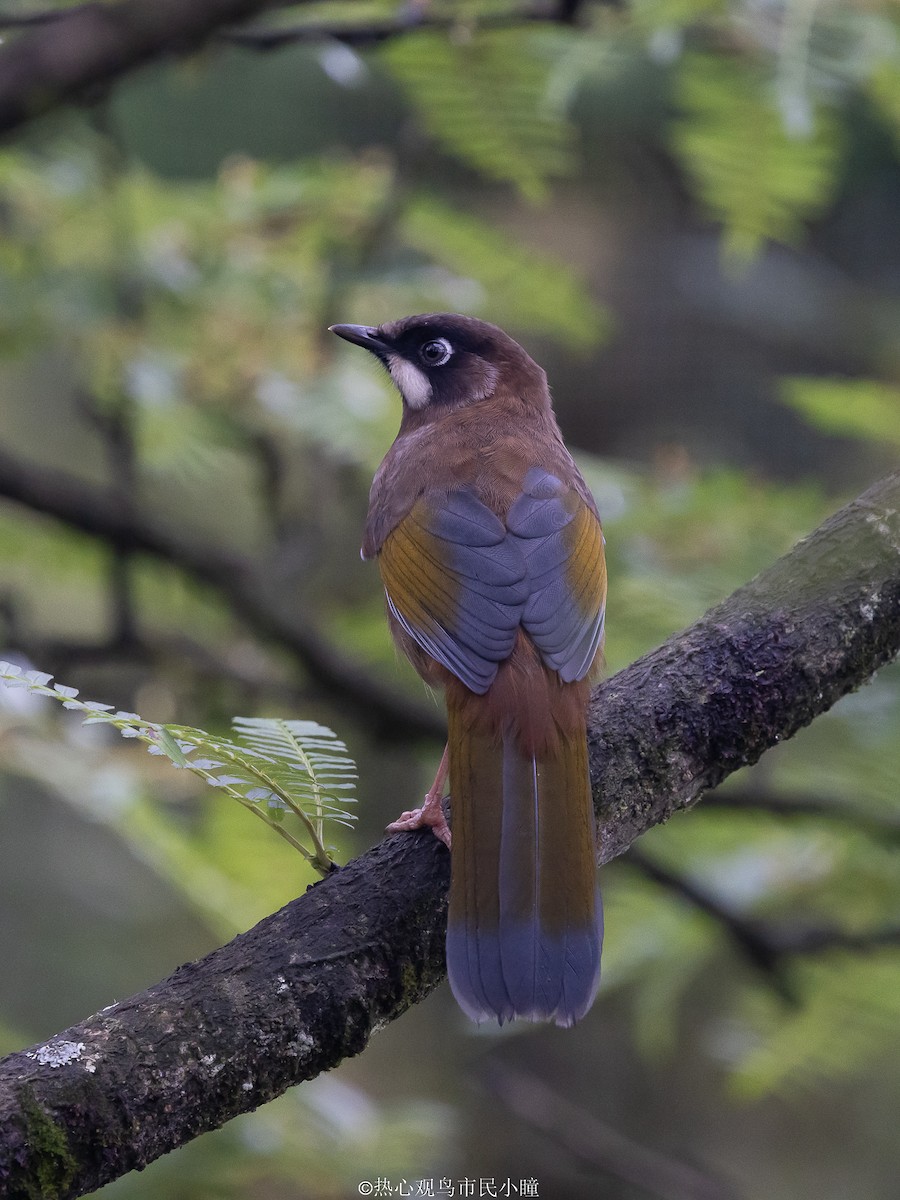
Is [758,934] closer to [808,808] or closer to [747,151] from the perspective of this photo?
[808,808]

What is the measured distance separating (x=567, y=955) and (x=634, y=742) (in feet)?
1.37

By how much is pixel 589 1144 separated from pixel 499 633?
248 centimetres

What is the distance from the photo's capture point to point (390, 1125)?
3475 mm

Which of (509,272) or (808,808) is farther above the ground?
(509,272)

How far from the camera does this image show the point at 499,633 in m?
2.47

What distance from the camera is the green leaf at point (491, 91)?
11.1 ft

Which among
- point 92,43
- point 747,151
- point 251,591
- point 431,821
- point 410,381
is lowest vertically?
point 251,591

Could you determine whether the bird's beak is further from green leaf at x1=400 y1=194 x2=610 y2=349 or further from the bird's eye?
green leaf at x1=400 y1=194 x2=610 y2=349

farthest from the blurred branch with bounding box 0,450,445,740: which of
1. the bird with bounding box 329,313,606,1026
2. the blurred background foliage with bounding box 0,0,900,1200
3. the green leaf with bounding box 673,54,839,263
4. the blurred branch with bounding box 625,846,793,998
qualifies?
the green leaf with bounding box 673,54,839,263

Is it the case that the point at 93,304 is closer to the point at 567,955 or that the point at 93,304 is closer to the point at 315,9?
the point at 315,9

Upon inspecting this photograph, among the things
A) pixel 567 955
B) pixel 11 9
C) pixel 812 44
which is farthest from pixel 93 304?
pixel 567 955

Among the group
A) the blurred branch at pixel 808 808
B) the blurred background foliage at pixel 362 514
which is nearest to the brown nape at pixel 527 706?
the blurred background foliage at pixel 362 514

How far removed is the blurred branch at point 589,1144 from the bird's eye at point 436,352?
7.14 ft

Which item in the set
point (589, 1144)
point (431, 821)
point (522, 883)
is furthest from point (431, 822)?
point (589, 1144)
